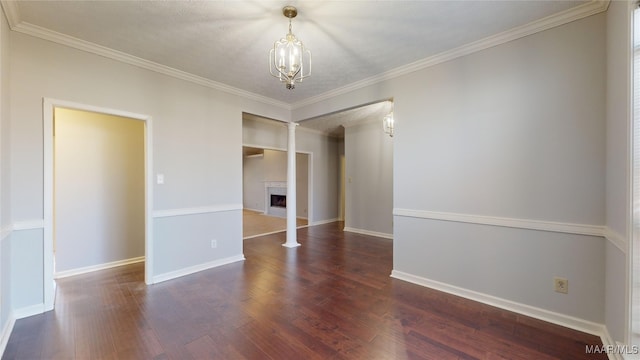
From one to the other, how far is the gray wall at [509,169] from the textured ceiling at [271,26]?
0.35 m

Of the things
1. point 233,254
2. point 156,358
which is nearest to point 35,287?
point 156,358

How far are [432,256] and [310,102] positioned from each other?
3073 millimetres

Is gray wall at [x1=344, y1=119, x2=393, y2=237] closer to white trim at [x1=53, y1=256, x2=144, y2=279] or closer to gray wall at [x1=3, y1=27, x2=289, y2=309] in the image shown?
gray wall at [x1=3, y1=27, x2=289, y2=309]

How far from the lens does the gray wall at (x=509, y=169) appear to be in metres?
2.08

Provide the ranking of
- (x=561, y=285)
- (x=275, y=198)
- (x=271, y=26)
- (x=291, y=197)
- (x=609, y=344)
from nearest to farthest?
1. (x=609, y=344)
2. (x=561, y=285)
3. (x=271, y=26)
4. (x=291, y=197)
5. (x=275, y=198)

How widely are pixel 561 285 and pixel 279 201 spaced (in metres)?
7.66

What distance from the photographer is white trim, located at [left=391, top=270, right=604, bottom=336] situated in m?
2.06

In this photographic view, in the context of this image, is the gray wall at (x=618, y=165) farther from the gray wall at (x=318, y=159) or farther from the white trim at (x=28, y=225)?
the gray wall at (x=318, y=159)

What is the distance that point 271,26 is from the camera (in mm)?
2281

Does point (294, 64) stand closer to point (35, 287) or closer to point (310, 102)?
point (310, 102)

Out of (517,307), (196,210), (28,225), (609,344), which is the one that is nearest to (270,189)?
(196,210)

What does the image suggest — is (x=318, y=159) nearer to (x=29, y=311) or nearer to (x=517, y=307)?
(x=517, y=307)

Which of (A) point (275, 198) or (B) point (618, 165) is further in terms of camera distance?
(A) point (275, 198)

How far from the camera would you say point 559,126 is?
218 centimetres
